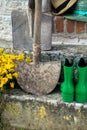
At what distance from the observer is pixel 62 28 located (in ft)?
8.60

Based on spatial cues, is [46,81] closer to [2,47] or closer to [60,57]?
[60,57]

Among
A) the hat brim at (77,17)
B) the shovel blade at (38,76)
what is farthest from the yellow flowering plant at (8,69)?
the hat brim at (77,17)

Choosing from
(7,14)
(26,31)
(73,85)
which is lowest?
(73,85)

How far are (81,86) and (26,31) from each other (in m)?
0.61

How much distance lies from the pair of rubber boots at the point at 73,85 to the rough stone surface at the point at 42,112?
0.05 meters

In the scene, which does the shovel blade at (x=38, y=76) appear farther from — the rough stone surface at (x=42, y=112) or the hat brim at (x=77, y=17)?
the hat brim at (x=77, y=17)

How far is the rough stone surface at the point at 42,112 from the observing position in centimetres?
225

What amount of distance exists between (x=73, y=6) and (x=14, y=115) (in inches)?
37.7

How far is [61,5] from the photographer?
2.59 metres

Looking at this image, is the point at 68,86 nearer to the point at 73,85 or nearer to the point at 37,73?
the point at 73,85

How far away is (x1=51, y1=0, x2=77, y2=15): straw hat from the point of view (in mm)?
2572

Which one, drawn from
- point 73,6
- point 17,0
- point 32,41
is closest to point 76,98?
point 32,41

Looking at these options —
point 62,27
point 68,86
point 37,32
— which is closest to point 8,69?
point 37,32

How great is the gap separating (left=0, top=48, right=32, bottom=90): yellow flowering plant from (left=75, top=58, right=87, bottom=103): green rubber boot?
0.42 m
